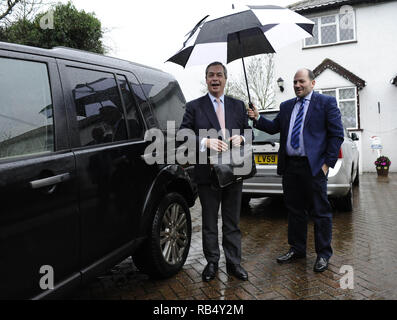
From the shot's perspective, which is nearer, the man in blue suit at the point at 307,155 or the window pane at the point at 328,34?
the man in blue suit at the point at 307,155

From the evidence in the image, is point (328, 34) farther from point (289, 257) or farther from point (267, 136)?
point (289, 257)

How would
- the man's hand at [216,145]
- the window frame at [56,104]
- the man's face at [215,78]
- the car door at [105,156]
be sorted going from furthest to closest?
1. the man's face at [215,78]
2. the man's hand at [216,145]
3. the car door at [105,156]
4. the window frame at [56,104]

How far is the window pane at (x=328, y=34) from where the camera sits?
1284cm

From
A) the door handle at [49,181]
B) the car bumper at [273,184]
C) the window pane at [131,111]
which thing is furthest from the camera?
the car bumper at [273,184]

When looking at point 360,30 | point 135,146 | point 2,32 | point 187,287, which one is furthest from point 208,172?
point 360,30

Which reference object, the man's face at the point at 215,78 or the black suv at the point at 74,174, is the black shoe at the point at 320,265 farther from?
the man's face at the point at 215,78

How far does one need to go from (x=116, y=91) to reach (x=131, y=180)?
716 millimetres

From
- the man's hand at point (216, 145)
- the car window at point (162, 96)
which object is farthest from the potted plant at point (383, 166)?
the man's hand at point (216, 145)

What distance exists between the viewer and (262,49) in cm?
346

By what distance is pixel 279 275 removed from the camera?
3.25m

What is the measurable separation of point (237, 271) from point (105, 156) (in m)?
1.70

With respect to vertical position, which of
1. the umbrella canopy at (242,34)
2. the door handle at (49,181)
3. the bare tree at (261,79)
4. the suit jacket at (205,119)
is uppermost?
the bare tree at (261,79)

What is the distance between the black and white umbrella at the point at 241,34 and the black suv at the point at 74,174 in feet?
1.84
